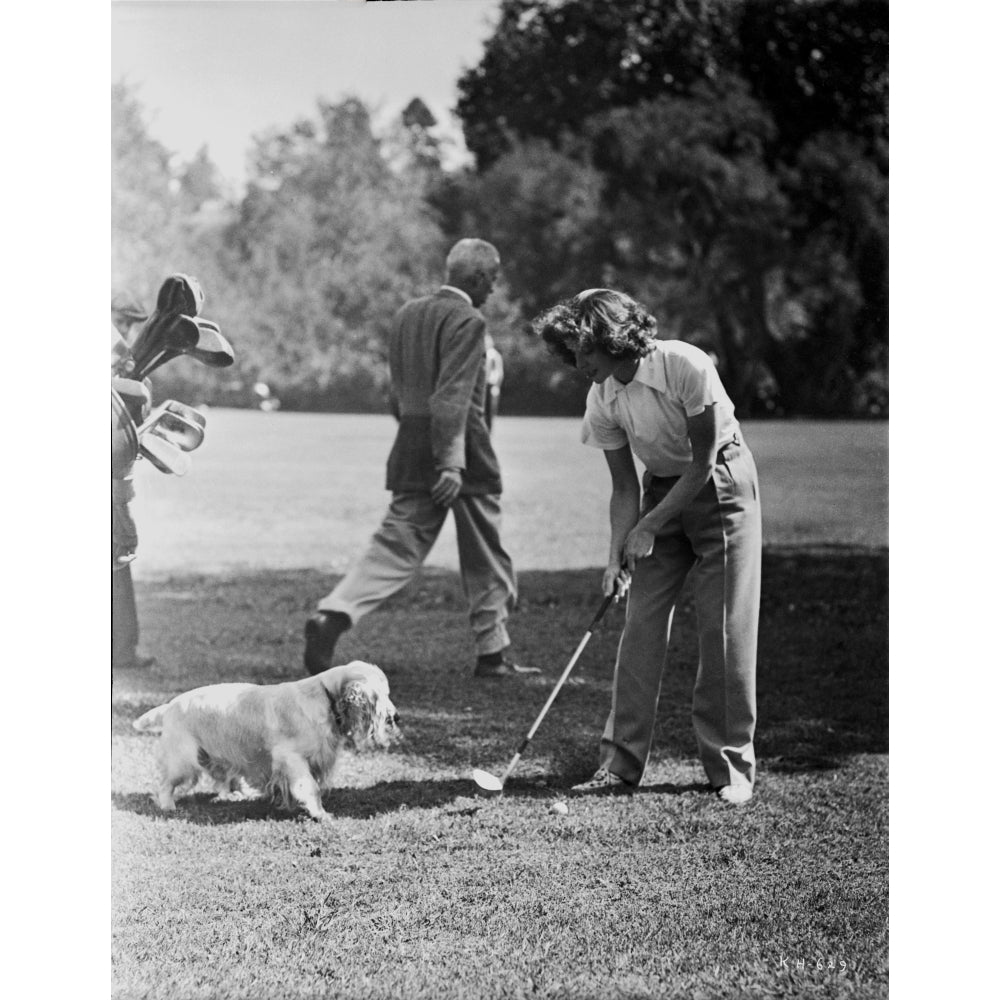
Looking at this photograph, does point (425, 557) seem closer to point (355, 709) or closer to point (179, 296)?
point (355, 709)

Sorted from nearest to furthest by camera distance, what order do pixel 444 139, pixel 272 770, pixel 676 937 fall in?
1. pixel 676 937
2. pixel 272 770
3. pixel 444 139

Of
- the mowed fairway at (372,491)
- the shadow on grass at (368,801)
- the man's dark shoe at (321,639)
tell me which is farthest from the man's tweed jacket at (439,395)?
the shadow on grass at (368,801)

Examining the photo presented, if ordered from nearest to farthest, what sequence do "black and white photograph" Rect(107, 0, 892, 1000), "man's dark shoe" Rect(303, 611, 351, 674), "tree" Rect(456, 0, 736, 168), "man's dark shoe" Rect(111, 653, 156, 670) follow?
"black and white photograph" Rect(107, 0, 892, 1000)
"man's dark shoe" Rect(111, 653, 156, 670)
"man's dark shoe" Rect(303, 611, 351, 674)
"tree" Rect(456, 0, 736, 168)

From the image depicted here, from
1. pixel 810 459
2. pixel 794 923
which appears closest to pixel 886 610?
pixel 810 459

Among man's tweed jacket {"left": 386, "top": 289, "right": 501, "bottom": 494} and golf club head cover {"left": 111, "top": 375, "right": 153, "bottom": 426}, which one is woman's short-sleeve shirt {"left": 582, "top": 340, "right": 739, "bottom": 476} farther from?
golf club head cover {"left": 111, "top": 375, "right": 153, "bottom": 426}

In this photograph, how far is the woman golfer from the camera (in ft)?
14.0

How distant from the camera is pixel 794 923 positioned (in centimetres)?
400

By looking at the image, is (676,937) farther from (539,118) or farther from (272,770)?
(539,118)

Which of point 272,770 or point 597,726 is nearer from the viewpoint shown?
point 272,770

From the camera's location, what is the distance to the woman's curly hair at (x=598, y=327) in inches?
165

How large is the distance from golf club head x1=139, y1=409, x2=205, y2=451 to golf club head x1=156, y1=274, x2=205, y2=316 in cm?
36

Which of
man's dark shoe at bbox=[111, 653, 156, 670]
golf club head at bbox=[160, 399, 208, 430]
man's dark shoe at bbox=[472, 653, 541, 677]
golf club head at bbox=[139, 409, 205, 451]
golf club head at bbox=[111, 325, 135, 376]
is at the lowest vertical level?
man's dark shoe at bbox=[472, 653, 541, 677]

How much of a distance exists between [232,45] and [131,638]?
2132 mm

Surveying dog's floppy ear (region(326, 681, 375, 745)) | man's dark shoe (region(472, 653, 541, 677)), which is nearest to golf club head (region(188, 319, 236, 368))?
dog's floppy ear (region(326, 681, 375, 745))
